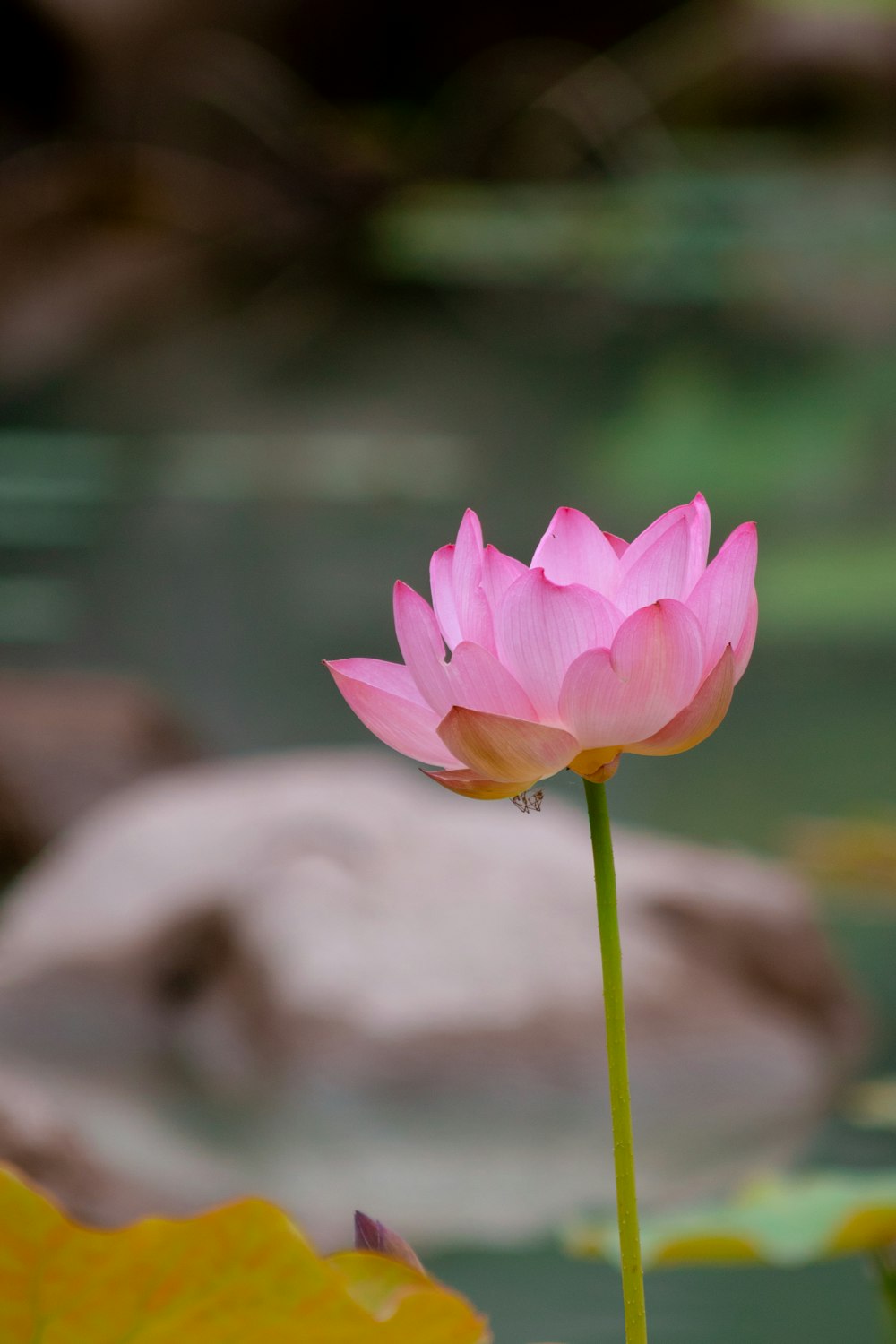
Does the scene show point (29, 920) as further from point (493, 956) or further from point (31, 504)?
point (31, 504)

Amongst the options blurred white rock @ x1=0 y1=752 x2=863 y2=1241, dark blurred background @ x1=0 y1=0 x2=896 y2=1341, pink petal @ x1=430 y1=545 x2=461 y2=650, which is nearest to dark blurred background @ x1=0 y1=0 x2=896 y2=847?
dark blurred background @ x1=0 y1=0 x2=896 y2=1341

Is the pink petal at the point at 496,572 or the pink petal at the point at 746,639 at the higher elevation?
the pink petal at the point at 496,572

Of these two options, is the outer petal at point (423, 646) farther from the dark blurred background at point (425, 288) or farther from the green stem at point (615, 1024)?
the dark blurred background at point (425, 288)

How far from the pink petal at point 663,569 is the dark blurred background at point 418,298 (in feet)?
13.6

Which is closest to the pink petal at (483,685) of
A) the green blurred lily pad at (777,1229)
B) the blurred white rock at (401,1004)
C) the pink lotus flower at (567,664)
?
the pink lotus flower at (567,664)

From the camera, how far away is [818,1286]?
3.15 ft

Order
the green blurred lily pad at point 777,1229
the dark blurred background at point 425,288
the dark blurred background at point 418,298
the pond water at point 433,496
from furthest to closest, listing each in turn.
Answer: the dark blurred background at point 425,288 → the dark blurred background at point 418,298 → the pond water at point 433,496 → the green blurred lily pad at point 777,1229

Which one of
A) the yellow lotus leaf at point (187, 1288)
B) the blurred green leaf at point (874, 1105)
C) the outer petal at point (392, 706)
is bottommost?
the yellow lotus leaf at point (187, 1288)

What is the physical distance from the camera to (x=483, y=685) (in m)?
0.23

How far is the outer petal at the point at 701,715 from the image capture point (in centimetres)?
22

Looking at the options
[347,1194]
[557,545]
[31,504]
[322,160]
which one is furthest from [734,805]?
[322,160]

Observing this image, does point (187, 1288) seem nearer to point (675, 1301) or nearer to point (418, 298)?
point (675, 1301)

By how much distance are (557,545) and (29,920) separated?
1424mm

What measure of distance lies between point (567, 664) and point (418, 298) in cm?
656
